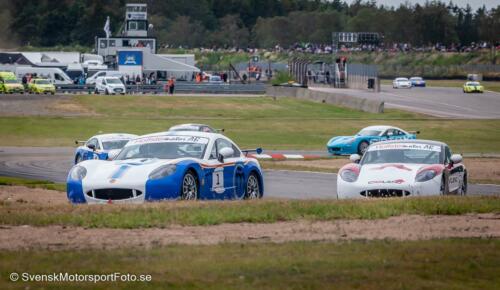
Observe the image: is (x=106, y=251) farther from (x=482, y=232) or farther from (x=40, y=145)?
(x=40, y=145)

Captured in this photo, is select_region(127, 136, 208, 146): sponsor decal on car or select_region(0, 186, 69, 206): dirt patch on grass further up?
select_region(127, 136, 208, 146): sponsor decal on car

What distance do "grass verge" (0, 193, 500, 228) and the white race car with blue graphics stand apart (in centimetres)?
235

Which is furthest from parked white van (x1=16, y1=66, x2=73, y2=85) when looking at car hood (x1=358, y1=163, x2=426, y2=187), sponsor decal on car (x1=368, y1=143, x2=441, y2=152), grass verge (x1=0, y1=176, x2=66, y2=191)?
car hood (x1=358, y1=163, x2=426, y2=187)

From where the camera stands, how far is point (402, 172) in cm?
1777

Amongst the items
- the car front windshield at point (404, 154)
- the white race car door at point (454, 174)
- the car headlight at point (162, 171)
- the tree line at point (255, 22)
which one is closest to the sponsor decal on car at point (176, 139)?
the car headlight at point (162, 171)

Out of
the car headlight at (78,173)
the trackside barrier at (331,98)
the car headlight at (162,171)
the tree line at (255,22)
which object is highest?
the tree line at (255,22)

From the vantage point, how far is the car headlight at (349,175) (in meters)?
17.9

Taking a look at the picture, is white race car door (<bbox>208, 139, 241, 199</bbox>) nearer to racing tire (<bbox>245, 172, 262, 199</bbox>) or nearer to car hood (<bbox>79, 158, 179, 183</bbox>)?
racing tire (<bbox>245, 172, 262, 199</bbox>)

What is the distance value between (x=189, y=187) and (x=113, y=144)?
1268 cm

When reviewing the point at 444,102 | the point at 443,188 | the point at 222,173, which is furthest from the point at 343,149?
the point at 444,102

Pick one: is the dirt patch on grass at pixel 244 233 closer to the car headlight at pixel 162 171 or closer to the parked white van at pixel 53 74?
the car headlight at pixel 162 171

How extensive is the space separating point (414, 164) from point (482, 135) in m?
33.0

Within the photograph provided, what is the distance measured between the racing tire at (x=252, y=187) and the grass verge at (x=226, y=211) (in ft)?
9.90

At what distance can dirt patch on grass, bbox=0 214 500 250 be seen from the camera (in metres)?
11.4
